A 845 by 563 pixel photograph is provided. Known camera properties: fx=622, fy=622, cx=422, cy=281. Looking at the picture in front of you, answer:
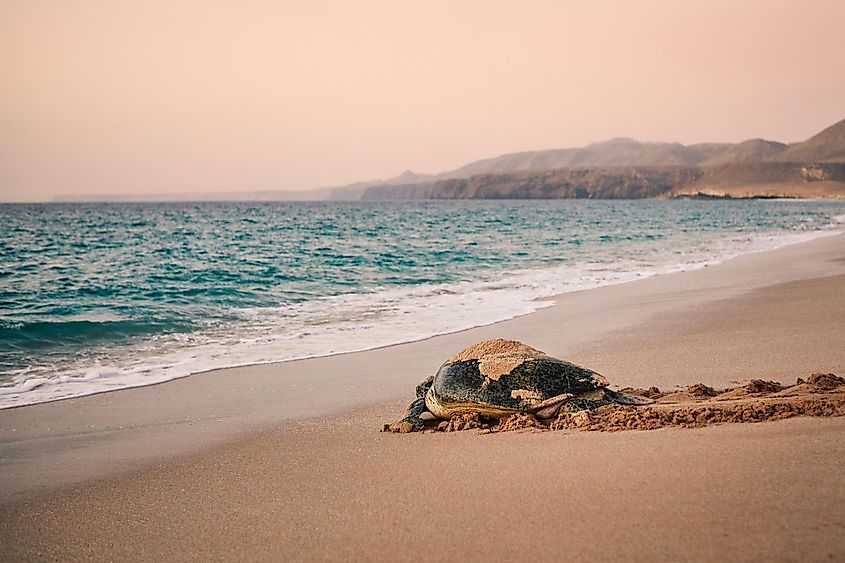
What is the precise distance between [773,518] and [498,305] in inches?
425

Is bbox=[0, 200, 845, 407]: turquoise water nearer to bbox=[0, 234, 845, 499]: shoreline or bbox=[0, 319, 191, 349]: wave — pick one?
bbox=[0, 319, 191, 349]: wave

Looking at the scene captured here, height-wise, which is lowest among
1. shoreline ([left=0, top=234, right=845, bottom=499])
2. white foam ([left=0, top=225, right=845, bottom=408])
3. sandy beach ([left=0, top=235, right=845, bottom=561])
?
white foam ([left=0, top=225, right=845, bottom=408])

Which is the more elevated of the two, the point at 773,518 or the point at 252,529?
the point at 773,518

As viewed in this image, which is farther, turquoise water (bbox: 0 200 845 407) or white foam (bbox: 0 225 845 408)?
turquoise water (bbox: 0 200 845 407)

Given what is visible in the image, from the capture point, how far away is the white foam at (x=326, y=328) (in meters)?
8.35

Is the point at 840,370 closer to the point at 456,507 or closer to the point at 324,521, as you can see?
the point at 456,507

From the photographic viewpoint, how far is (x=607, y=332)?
1015cm

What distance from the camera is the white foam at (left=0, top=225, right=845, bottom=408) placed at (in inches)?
329

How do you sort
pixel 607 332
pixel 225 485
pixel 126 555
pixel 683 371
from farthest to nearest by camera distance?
pixel 607 332
pixel 683 371
pixel 225 485
pixel 126 555

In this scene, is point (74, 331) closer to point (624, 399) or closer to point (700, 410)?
point (624, 399)

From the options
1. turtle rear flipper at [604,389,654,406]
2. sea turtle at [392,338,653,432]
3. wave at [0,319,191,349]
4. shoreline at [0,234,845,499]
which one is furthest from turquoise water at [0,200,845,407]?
turtle rear flipper at [604,389,654,406]

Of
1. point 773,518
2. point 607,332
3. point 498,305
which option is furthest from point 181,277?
point 773,518

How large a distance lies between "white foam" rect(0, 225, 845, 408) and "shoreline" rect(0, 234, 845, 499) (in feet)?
1.72

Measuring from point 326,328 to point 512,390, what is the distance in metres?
6.61
